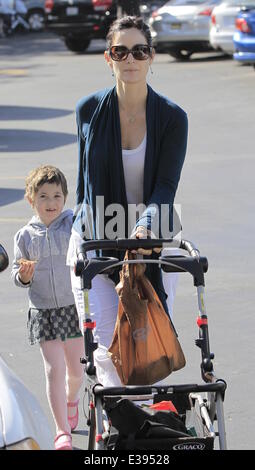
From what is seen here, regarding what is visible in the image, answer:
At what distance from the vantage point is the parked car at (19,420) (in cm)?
403

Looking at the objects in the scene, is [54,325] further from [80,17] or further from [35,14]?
[35,14]

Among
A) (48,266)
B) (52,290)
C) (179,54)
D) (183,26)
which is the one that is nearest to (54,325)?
(52,290)

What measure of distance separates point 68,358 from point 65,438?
0.45 meters

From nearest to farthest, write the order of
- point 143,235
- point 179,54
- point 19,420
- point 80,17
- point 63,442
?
point 19,420 → point 143,235 → point 63,442 → point 179,54 → point 80,17

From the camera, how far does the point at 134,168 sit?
518cm

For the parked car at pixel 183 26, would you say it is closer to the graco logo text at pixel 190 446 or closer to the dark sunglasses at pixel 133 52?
the dark sunglasses at pixel 133 52

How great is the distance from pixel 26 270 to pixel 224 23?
63.4 ft

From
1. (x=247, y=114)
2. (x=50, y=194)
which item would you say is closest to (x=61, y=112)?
(x=247, y=114)

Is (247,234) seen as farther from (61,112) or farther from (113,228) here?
(61,112)

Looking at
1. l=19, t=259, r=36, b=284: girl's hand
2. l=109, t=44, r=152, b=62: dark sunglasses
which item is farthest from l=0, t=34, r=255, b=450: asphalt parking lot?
l=109, t=44, r=152, b=62: dark sunglasses

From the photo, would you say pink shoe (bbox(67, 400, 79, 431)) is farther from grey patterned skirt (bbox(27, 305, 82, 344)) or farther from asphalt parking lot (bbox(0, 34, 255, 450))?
grey patterned skirt (bbox(27, 305, 82, 344))

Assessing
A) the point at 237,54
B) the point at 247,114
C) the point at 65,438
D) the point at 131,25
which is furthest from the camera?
the point at 237,54

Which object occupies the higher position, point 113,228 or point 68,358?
point 113,228

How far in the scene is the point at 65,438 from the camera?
5852mm
